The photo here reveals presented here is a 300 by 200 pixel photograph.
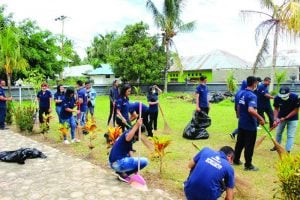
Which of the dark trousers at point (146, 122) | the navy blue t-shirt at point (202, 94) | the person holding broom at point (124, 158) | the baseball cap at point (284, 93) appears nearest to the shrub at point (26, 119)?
the dark trousers at point (146, 122)

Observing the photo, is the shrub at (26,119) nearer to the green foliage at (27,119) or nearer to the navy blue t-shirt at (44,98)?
the green foliage at (27,119)

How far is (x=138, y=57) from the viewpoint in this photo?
3116cm

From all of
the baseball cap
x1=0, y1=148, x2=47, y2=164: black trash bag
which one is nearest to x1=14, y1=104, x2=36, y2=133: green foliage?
x1=0, y1=148, x2=47, y2=164: black trash bag

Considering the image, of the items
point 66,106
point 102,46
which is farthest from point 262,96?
point 102,46

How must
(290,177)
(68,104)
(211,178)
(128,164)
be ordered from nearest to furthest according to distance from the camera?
(211,178) < (290,177) < (128,164) < (68,104)

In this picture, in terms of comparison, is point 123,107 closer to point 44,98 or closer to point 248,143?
point 248,143

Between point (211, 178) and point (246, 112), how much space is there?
129 inches

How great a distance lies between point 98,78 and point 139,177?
3916cm

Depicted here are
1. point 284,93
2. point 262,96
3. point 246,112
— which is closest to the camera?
point 246,112

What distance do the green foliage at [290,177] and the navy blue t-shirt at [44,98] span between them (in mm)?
8346

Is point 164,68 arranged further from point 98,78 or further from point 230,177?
point 230,177

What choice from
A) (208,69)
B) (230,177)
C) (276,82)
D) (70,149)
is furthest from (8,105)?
(208,69)

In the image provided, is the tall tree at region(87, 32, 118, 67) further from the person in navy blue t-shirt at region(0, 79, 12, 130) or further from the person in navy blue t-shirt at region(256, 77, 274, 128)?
the person in navy blue t-shirt at region(256, 77, 274, 128)

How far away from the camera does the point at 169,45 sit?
102 feet
